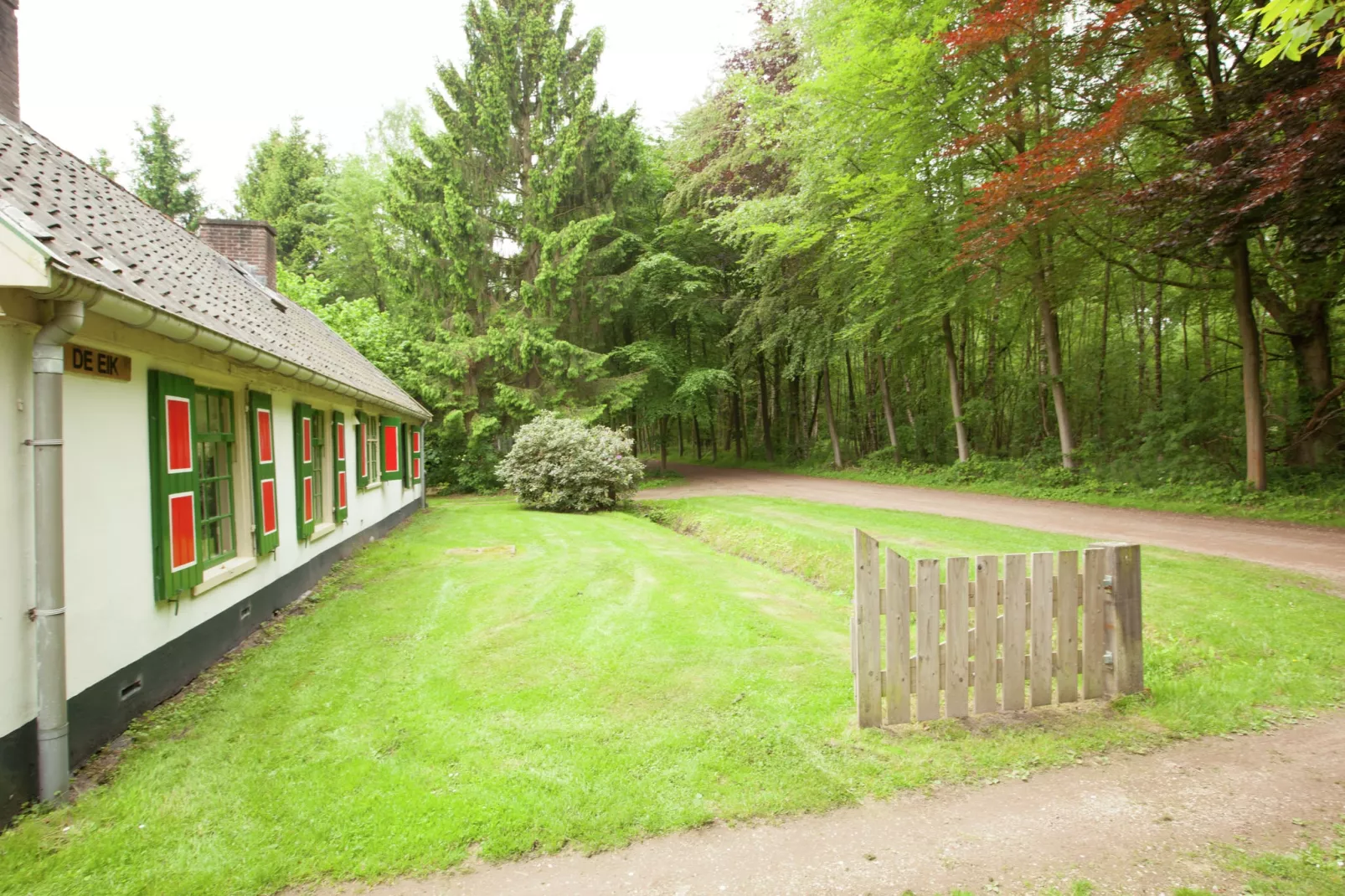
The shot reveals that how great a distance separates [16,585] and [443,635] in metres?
3.32

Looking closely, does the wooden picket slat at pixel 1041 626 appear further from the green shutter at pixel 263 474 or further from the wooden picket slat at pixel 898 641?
the green shutter at pixel 263 474

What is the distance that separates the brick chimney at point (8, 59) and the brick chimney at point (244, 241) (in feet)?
20.5

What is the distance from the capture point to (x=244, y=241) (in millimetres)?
12438

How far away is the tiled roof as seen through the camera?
3.92m

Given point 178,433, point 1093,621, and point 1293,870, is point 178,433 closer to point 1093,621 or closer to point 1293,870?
point 1093,621

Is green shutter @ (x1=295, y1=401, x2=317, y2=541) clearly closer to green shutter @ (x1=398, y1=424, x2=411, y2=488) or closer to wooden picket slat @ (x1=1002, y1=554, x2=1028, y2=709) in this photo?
green shutter @ (x1=398, y1=424, x2=411, y2=488)

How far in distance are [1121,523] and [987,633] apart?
9274 mm

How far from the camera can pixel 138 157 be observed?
35.4m

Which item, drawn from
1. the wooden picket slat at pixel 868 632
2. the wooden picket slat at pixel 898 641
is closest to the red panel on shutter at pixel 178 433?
the wooden picket slat at pixel 868 632

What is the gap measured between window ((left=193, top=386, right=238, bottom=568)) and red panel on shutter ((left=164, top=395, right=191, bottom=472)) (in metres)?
0.30

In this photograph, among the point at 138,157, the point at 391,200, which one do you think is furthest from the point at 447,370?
the point at 138,157

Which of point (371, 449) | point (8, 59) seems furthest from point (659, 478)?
point (8, 59)

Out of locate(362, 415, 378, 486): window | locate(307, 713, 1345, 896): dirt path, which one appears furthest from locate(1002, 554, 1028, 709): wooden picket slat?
locate(362, 415, 378, 486): window

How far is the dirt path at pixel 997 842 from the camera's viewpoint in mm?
2770
